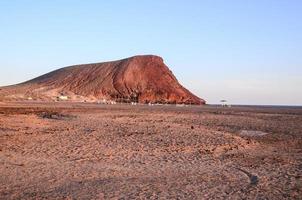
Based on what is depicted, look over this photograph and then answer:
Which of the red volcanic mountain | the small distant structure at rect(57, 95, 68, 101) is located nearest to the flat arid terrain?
the small distant structure at rect(57, 95, 68, 101)

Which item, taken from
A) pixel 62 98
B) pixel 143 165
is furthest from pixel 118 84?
pixel 143 165

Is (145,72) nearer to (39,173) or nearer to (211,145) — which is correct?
(211,145)

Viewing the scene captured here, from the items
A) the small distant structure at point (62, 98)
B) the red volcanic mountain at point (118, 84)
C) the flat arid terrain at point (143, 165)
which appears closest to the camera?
the flat arid terrain at point (143, 165)

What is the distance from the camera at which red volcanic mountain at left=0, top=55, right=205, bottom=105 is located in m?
94.3

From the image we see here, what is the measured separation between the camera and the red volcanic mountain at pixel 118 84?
309 feet

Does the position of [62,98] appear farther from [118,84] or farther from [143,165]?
[143,165]

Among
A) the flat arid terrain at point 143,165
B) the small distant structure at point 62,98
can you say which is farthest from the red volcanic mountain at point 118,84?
the flat arid terrain at point 143,165

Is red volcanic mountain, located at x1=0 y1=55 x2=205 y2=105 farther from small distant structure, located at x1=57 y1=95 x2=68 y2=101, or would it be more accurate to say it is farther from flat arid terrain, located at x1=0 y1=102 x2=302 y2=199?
flat arid terrain, located at x1=0 y1=102 x2=302 y2=199

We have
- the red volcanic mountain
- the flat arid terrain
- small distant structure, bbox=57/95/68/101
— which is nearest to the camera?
the flat arid terrain

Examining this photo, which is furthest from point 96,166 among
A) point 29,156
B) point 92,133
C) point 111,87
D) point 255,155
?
point 111,87

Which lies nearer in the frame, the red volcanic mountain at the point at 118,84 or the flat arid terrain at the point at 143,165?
the flat arid terrain at the point at 143,165

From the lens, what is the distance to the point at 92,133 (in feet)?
65.2

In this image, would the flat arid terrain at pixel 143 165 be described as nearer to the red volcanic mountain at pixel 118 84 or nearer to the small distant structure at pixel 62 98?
the small distant structure at pixel 62 98

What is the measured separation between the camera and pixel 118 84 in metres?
99.8
